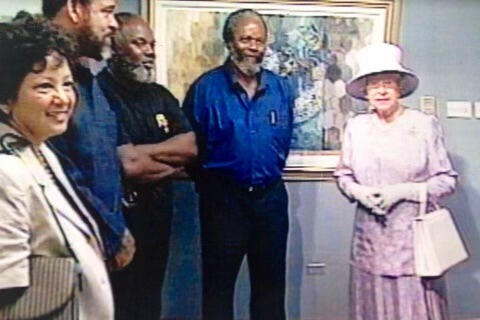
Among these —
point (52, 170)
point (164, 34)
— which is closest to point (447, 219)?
point (164, 34)

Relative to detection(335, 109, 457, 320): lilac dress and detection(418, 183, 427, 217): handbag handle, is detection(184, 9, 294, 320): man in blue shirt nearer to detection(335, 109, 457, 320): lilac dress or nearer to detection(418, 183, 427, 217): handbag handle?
detection(335, 109, 457, 320): lilac dress

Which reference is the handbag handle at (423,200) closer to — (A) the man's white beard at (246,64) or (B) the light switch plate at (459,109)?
(B) the light switch plate at (459,109)

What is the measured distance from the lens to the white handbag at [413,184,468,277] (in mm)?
1754

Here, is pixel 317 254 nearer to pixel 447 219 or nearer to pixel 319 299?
pixel 319 299

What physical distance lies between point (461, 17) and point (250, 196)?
0.67m

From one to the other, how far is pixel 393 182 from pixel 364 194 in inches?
3.0

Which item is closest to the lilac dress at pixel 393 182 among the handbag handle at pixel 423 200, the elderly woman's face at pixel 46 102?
the handbag handle at pixel 423 200

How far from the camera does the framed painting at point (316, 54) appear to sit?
1699 mm

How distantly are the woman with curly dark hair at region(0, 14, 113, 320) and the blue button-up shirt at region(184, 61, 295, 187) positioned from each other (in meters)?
0.29

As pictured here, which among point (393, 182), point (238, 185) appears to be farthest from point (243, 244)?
point (393, 182)

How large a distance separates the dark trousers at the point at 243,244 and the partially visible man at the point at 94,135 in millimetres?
196

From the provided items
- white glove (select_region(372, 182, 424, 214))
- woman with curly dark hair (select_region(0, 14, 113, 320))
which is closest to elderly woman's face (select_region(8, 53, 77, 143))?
woman with curly dark hair (select_region(0, 14, 113, 320))

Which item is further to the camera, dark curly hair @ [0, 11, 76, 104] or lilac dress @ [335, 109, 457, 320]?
lilac dress @ [335, 109, 457, 320]

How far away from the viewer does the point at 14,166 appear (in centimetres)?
150
